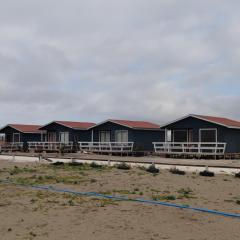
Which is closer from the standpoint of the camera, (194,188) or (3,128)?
(194,188)

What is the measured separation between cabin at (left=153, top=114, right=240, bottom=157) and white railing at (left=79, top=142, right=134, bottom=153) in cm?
337

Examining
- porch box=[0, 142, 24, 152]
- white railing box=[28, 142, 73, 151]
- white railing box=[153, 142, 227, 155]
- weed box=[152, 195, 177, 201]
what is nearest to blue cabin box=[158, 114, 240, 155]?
white railing box=[153, 142, 227, 155]

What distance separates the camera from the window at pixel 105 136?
3762cm

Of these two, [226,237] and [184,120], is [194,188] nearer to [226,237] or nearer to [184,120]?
[226,237]

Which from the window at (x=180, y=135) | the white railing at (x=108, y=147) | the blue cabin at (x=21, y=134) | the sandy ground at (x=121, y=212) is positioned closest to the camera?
the sandy ground at (x=121, y=212)

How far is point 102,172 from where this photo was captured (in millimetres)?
18359

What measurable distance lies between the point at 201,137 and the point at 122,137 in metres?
8.49

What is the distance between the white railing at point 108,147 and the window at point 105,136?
33.5 inches

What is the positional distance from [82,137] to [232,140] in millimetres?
16493

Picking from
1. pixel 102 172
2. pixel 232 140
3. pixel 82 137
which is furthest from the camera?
pixel 82 137

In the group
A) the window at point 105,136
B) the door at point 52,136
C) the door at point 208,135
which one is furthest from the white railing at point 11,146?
the door at point 208,135

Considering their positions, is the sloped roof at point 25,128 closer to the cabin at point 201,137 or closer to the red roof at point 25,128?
the red roof at point 25,128

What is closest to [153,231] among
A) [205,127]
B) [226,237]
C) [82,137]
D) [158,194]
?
[226,237]

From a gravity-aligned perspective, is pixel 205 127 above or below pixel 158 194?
above
